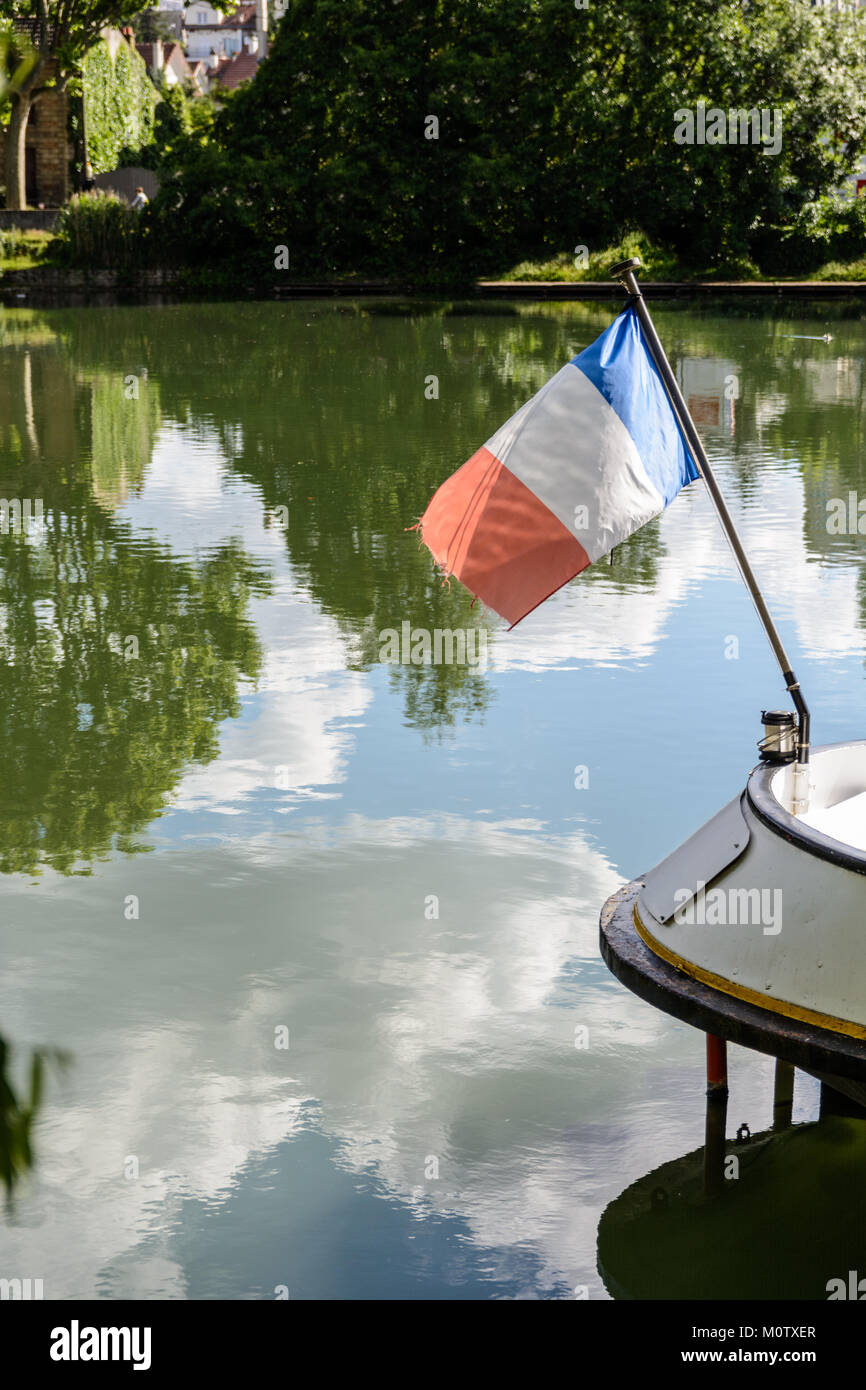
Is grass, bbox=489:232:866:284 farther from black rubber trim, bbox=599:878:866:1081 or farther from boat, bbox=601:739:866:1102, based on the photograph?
black rubber trim, bbox=599:878:866:1081

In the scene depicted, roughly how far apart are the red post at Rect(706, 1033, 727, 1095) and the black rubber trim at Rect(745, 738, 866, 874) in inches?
30.8

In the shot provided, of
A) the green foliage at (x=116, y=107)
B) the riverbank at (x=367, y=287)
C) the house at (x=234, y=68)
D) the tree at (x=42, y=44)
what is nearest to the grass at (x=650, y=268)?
the riverbank at (x=367, y=287)

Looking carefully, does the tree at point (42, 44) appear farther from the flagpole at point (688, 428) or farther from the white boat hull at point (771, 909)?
the white boat hull at point (771, 909)

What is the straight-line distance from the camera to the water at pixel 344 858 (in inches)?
188

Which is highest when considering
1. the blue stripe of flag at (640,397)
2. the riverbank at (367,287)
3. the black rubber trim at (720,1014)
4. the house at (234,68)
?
the house at (234,68)

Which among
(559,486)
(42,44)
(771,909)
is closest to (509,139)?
(559,486)

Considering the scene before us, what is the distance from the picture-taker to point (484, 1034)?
18.9 feet

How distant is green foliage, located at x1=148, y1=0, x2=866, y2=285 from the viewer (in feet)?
130

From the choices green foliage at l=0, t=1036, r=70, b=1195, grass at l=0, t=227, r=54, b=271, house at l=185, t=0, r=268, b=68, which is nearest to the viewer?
green foliage at l=0, t=1036, r=70, b=1195

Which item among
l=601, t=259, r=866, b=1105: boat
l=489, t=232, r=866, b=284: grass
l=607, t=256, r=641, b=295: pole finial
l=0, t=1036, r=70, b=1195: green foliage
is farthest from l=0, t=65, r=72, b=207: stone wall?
l=0, t=1036, r=70, b=1195: green foliage

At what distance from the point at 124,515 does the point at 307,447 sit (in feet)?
12.8

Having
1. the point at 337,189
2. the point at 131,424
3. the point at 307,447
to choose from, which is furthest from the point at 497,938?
the point at 337,189

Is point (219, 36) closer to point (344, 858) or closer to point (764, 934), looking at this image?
point (344, 858)

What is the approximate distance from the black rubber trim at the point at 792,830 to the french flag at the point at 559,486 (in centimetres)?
85
